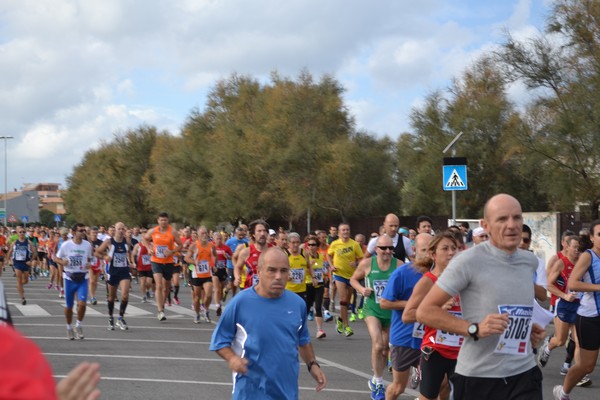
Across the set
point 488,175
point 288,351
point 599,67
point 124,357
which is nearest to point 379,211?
point 488,175

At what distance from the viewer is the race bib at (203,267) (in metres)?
18.5

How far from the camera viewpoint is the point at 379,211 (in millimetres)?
48562

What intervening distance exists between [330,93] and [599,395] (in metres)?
39.2

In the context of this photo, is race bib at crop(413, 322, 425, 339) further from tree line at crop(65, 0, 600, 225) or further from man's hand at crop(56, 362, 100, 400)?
tree line at crop(65, 0, 600, 225)

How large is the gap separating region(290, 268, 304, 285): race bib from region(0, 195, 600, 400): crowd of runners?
0.02 m

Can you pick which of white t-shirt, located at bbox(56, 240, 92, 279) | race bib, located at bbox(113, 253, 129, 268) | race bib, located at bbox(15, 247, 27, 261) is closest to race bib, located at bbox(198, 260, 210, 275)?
race bib, located at bbox(113, 253, 129, 268)

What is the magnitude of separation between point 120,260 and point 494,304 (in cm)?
1307

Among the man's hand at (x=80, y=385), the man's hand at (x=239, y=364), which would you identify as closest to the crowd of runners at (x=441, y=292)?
the man's hand at (x=239, y=364)

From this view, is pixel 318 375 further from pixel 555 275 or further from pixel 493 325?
pixel 555 275

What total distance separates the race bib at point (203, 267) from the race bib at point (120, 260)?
179cm

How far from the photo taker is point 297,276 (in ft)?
50.1

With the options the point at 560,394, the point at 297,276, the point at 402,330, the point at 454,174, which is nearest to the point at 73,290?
the point at 297,276

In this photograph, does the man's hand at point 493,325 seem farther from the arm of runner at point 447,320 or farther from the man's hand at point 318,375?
the man's hand at point 318,375

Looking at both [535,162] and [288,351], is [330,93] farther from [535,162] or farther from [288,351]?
[288,351]
